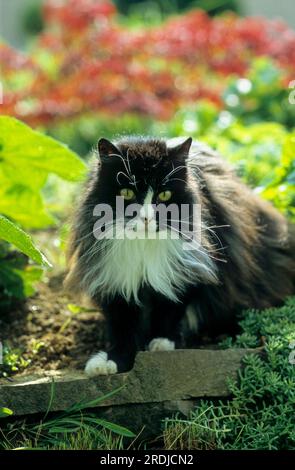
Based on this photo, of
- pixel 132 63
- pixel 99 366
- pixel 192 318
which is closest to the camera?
pixel 99 366

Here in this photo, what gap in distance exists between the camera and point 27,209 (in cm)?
424

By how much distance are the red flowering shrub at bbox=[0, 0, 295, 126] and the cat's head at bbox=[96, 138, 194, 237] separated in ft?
10.7

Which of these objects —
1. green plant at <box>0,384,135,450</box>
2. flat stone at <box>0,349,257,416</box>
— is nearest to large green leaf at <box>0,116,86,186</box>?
flat stone at <box>0,349,257,416</box>

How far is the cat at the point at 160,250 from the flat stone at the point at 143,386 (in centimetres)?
13

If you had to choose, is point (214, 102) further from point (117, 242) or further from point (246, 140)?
point (117, 242)

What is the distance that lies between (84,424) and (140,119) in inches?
160

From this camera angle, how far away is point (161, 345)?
3.55 metres

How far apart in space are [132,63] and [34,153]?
11.3ft

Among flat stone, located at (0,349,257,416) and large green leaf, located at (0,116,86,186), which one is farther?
large green leaf, located at (0,116,86,186)

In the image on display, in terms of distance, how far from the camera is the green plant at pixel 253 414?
3201mm

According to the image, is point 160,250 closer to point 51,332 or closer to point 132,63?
point 51,332

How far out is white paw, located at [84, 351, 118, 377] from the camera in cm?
341

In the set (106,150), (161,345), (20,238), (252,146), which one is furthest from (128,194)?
(252,146)

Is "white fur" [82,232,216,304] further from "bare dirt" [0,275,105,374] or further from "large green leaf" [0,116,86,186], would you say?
"large green leaf" [0,116,86,186]
